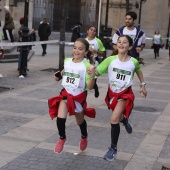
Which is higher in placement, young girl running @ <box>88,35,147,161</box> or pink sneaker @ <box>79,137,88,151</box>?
young girl running @ <box>88,35,147,161</box>

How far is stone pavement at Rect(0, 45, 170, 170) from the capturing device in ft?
19.6

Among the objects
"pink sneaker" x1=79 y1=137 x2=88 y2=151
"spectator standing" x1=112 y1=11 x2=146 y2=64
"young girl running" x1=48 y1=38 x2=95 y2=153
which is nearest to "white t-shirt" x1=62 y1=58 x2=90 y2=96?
"young girl running" x1=48 y1=38 x2=95 y2=153

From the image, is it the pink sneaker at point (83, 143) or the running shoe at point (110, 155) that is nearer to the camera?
the running shoe at point (110, 155)

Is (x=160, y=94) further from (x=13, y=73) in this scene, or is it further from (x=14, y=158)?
(x=14, y=158)

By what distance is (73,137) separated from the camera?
727 cm

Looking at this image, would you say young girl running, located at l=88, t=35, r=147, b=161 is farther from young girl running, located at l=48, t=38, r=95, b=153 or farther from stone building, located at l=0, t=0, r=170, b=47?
stone building, located at l=0, t=0, r=170, b=47

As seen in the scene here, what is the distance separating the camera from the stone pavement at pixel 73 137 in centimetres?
597

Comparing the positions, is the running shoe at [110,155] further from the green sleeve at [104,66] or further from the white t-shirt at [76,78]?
the green sleeve at [104,66]

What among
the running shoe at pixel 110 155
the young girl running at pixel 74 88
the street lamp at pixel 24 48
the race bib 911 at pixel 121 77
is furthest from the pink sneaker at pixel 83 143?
the street lamp at pixel 24 48

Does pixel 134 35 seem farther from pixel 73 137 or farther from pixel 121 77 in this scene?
pixel 121 77

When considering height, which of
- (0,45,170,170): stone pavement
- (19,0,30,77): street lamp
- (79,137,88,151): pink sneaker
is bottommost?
(0,45,170,170): stone pavement

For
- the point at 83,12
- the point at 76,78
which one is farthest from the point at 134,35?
the point at 83,12

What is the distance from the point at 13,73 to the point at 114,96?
9.43m

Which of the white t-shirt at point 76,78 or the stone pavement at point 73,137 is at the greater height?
Result: the white t-shirt at point 76,78
